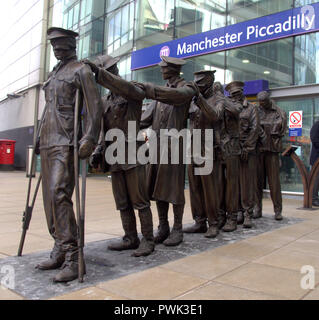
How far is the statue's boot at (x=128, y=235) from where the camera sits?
4.24 metres

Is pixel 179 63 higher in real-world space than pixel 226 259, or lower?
higher

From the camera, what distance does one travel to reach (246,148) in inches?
243

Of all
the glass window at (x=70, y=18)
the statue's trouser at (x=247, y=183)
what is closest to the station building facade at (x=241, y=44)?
the statue's trouser at (x=247, y=183)

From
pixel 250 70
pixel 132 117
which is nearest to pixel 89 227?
pixel 132 117

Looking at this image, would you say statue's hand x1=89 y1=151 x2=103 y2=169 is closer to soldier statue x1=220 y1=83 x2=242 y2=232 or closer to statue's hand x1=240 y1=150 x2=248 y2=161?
soldier statue x1=220 y1=83 x2=242 y2=232

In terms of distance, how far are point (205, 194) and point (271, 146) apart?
2.34 metres

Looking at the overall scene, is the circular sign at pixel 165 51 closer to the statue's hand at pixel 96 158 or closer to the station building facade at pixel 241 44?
the station building facade at pixel 241 44

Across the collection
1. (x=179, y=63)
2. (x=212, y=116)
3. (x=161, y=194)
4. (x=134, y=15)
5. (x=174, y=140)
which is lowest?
(x=161, y=194)

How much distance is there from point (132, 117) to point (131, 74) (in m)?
12.3

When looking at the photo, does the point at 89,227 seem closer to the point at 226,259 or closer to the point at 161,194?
the point at 161,194

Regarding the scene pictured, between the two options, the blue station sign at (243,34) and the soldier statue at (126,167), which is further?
the blue station sign at (243,34)

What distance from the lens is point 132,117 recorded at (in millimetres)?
3922

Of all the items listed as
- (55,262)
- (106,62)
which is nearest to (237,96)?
(106,62)
